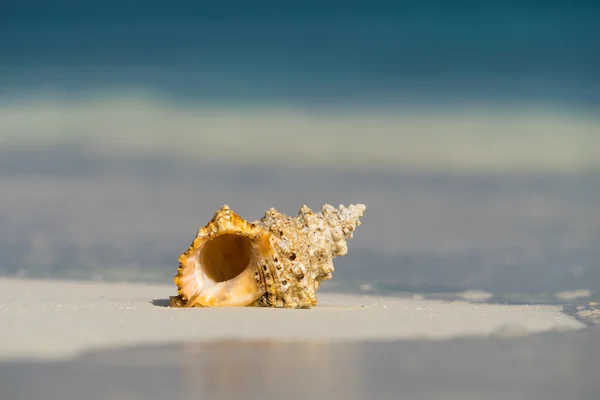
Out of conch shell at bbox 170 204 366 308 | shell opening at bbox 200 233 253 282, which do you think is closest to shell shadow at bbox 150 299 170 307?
conch shell at bbox 170 204 366 308

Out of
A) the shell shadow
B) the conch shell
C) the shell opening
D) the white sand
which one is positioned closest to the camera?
the white sand

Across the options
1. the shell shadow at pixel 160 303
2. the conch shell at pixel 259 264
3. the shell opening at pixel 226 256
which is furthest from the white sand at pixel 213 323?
the shell opening at pixel 226 256

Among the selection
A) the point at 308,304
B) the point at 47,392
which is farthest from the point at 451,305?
the point at 47,392

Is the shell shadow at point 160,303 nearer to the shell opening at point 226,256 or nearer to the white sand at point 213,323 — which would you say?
the white sand at point 213,323

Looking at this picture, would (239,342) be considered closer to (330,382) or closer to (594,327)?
(330,382)

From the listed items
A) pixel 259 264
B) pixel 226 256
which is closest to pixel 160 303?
pixel 226 256

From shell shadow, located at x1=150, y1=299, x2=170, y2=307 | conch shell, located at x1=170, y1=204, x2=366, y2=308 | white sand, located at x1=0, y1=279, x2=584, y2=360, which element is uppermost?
conch shell, located at x1=170, y1=204, x2=366, y2=308

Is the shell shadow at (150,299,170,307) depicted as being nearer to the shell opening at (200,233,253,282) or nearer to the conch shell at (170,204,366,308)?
the conch shell at (170,204,366,308)
